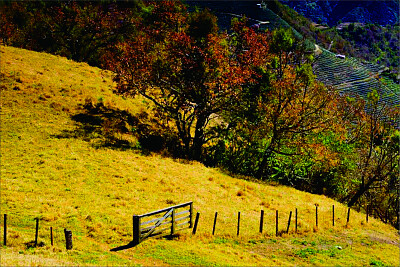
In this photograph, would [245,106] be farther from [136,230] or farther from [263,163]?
[136,230]

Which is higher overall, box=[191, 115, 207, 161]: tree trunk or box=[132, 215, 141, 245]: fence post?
box=[191, 115, 207, 161]: tree trunk

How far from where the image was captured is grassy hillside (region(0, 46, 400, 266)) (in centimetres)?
1812

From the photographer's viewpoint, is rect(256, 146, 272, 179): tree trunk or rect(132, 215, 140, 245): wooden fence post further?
rect(256, 146, 272, 179): tree trunk

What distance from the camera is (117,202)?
23531 mm

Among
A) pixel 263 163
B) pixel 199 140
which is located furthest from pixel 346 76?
pixel 199 140

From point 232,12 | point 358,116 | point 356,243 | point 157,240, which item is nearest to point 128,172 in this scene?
point 157,240

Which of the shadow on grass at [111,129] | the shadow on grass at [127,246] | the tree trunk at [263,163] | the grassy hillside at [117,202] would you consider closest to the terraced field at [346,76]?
the tree trunk at [263,163]

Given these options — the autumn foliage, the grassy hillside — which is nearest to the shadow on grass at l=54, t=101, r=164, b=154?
the grassy hillside

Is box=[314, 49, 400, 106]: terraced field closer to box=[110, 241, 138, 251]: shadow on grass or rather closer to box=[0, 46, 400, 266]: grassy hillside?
box=[0, 46, 400, 266]: grassy hillside

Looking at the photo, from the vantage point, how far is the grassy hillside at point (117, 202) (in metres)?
18.1

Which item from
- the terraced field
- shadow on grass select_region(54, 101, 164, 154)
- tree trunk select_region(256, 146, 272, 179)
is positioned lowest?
tree trunk select_region(256, 146, 272, 179)

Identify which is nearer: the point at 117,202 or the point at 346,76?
the point at 117,202

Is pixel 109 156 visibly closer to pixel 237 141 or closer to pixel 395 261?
pixel 237 141

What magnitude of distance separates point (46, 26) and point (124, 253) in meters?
57.9
